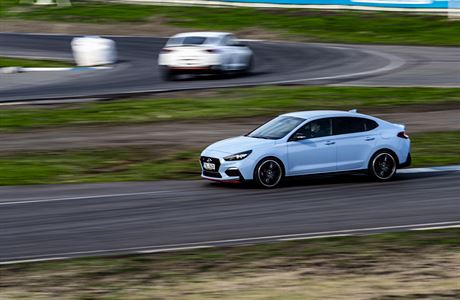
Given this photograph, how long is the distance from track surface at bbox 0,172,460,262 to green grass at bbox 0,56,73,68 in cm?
2138

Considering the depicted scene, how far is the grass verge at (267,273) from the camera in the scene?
34.1 ft

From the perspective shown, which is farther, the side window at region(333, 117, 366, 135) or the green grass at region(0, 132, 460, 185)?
the green grass at region(0, 132, 460, 185)

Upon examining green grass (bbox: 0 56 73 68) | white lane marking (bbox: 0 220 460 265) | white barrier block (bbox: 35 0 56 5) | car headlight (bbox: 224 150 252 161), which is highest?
white barrier block (bbox: 35 0 56 5)

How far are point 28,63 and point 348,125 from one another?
23754mm

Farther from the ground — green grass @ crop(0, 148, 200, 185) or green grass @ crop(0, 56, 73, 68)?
green grass @ crop(0, 56, 73, 68)

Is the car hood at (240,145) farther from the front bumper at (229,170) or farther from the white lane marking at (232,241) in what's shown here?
the white lane marking at (232,241)

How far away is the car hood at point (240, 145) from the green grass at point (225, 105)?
8275 mm

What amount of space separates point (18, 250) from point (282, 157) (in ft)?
19.7

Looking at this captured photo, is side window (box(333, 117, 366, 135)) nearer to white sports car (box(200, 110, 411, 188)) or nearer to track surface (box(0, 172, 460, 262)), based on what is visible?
white sports car (box(200, 110, 411, 188))

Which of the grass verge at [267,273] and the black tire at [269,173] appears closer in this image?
the grass verge at [267,273]

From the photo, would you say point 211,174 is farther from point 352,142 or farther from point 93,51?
point 93,51

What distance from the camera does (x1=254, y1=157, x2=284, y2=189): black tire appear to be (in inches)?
683

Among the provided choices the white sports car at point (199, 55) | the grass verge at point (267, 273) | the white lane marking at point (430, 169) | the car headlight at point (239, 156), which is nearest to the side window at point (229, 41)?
the white sports car at point (199, 55)

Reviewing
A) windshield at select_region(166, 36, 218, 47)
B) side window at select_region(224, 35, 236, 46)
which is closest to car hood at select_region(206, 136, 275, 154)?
windshield at select_region(166, 36, 218, 47)
